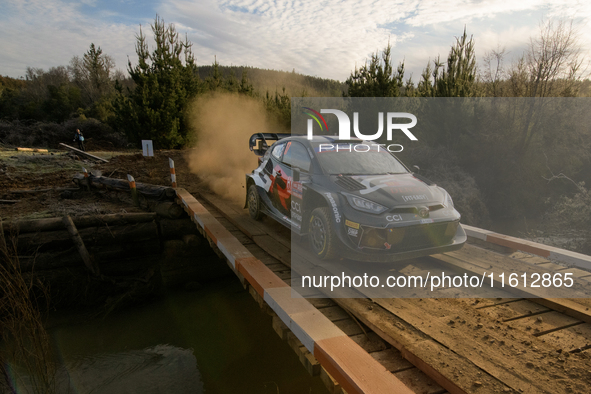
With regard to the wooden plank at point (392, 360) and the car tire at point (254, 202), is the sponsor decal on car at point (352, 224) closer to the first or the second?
the wooden plank at point (392, 360)

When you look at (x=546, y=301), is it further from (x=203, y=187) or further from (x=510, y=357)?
(x=203, y=187)

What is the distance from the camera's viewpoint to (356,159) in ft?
16.6

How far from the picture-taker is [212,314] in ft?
27.1

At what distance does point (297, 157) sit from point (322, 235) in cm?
145

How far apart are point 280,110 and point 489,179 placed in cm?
1436

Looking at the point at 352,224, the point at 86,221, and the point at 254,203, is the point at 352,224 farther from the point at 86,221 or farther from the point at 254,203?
the point at 86,221

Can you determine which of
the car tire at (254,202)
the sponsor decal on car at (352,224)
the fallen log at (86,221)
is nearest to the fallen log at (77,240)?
the fallen log at (86,221)

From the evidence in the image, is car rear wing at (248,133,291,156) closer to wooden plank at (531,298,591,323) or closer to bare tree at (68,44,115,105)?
wooden plank at (531,298,591,323)

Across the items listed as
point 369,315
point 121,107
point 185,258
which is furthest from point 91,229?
point 121,107

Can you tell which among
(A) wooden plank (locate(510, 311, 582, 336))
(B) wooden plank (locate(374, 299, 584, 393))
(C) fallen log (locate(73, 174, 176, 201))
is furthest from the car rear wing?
(A) wooden plank (locate(510, 311, 582, 336))

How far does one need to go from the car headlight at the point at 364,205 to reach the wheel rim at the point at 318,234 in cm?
52

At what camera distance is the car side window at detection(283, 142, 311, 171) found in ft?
16.6

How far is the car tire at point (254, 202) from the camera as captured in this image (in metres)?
6.36

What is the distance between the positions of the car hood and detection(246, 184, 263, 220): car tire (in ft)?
7.17
